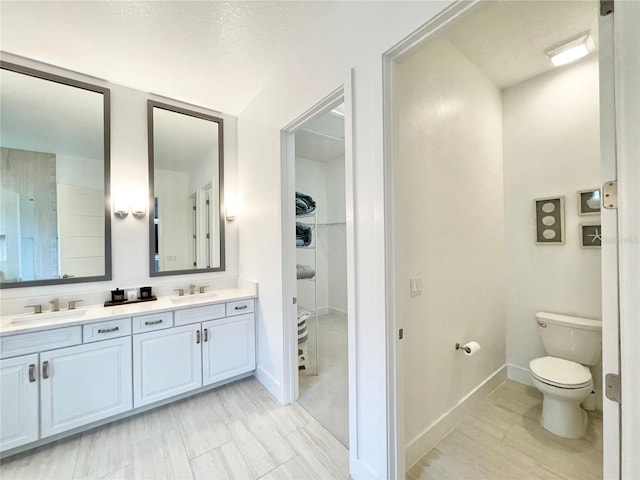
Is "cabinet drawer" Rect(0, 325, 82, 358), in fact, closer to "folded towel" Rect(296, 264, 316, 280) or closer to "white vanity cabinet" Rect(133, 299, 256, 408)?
"white vanity cabinet" Rect(133, 299, 256, 408)

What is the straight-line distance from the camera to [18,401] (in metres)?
1.60

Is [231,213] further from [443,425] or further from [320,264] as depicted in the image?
[443,425]

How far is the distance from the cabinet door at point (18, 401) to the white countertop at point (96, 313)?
191 millimetres

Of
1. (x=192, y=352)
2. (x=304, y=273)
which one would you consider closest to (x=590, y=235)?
(x=304, y=273)

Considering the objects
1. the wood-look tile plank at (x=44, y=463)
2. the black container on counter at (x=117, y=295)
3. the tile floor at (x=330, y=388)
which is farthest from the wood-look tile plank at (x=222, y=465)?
the black container on counter at (x=117, y=295)

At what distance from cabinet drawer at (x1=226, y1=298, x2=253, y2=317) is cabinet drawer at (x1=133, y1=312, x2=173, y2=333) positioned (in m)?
0.47

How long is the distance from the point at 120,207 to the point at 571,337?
3.84 metres

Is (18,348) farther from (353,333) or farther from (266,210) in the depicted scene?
(353,333)

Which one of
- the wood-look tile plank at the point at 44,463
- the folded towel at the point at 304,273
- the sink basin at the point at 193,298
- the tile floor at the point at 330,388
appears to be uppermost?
the folded towel at the point at 304,273

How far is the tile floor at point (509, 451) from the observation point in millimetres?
1479

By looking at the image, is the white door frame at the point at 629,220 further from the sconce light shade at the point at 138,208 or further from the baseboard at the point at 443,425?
the sconce light shade at the point at 138,208

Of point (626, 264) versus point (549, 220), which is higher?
point (549, 220)

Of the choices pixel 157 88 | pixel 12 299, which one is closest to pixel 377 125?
pixel 157 88

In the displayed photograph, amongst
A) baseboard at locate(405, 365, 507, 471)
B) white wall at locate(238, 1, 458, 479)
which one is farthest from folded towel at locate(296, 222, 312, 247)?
baseboard at locate(405, 365, 507, 471)
